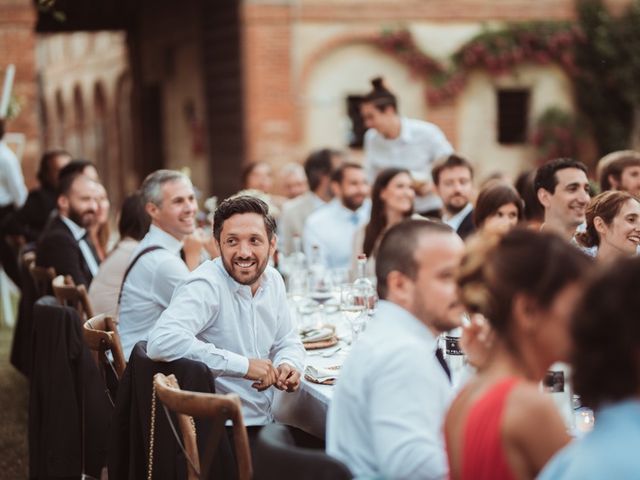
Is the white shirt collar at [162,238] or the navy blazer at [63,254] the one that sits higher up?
the white shirt collar at [162,238]

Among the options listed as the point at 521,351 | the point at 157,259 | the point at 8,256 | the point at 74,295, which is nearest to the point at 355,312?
the point at 157,259

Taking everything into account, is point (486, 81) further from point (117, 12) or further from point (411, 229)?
point (411, 229)

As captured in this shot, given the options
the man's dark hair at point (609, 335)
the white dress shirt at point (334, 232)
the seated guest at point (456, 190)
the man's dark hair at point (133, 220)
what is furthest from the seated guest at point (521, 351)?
the white dress shirt at point (334, 232)

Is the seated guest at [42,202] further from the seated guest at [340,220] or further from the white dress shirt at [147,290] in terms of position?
the white dress shirt at [147,290]

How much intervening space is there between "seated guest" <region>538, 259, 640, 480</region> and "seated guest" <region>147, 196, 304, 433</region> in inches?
82.4

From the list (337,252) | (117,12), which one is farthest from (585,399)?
(117,12)

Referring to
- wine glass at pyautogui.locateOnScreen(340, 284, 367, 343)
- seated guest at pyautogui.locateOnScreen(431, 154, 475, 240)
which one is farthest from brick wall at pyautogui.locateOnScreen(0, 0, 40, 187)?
wine glass at pyautogui.locateOnScreen(340, 284, 367, 343)

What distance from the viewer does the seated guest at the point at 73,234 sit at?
6066 mm

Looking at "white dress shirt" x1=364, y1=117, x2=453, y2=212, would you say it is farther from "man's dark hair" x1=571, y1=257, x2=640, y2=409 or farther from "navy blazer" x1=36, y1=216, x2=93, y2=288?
"man's dark hair" x1=571, y1=257, x2=640, y2=409

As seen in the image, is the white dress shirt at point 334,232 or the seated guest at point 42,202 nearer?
the white dress shirt at point 334,232

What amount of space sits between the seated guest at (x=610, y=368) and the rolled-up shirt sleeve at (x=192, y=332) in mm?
2021

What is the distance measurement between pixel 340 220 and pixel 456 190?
114 centimetres

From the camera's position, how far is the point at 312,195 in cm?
853

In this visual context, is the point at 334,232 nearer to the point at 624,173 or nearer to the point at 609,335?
the point at 624,173
